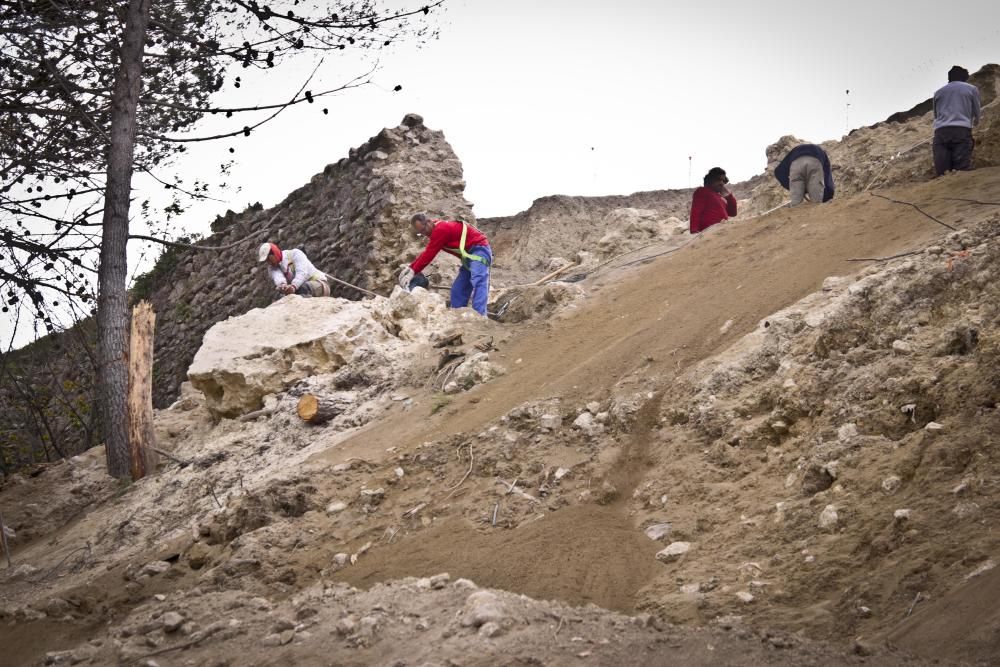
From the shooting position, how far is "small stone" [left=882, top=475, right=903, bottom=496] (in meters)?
4.49

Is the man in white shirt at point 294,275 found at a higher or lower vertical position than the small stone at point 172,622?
higher

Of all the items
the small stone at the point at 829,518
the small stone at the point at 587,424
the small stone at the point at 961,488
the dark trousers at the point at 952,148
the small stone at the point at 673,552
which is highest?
the dark trousers at the point at 952,148

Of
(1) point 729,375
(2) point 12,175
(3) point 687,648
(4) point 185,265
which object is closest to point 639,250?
(1) point 729,375

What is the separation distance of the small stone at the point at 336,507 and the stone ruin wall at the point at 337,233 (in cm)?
765

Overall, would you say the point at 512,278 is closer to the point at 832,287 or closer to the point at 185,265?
the point at 185,265

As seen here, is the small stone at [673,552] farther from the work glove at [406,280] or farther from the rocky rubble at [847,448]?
the work glove at [406,280]

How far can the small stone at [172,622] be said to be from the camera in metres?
A: 5.48

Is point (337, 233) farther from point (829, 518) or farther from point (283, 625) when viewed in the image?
point (829, 518)

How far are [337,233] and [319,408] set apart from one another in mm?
7655

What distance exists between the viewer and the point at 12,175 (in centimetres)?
859

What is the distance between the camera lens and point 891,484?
4512mm

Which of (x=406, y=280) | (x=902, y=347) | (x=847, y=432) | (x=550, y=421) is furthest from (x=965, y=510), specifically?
(x=406, y=280)

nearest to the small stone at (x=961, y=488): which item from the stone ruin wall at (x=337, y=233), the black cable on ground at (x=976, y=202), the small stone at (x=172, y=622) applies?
the black cable on ground at (x=976, y=202)

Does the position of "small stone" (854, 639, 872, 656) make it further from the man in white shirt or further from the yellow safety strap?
the man in white shirt
